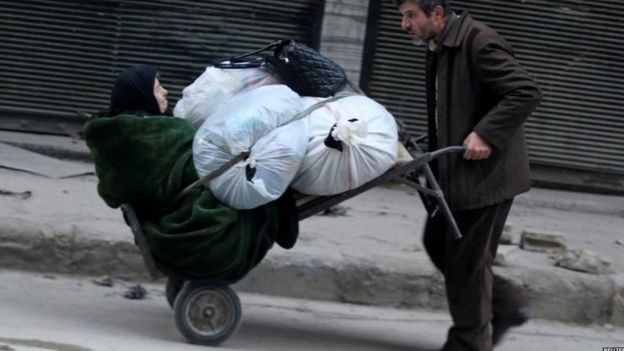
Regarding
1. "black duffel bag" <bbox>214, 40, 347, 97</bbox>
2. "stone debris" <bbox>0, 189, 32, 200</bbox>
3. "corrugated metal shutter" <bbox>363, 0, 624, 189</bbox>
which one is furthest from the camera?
"corrugated metal shutter" <bbox>363, 0, 624, 189</bbox>

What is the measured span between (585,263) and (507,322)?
130cm

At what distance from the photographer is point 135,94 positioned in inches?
212

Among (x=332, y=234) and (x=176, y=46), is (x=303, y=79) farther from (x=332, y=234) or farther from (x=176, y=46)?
(x=176, y=46)

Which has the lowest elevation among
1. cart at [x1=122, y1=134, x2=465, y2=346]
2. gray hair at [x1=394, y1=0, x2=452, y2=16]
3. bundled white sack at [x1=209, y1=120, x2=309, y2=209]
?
cart at [x1=122, y1=134, x2=465, y2=346]

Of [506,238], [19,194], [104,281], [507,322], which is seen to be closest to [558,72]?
[506,238]

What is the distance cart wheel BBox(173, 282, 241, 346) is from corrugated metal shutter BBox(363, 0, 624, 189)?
4.00 meters

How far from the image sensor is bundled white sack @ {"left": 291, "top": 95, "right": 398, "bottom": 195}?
510cm

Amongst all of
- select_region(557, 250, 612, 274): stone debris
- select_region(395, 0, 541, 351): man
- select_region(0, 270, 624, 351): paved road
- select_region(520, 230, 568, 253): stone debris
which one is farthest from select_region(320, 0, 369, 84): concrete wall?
select_region(395, 0, 541, 351): man

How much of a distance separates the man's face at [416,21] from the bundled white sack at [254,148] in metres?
0.61

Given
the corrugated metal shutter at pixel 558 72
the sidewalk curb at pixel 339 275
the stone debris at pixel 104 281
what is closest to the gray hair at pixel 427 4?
the sidewalk curb at pixel 339 275

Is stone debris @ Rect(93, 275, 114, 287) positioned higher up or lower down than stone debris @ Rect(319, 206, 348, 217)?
higher up

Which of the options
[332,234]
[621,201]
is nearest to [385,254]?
[332,234]

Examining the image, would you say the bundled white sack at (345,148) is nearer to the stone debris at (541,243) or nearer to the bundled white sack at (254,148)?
the bundled white sack at (254,148)

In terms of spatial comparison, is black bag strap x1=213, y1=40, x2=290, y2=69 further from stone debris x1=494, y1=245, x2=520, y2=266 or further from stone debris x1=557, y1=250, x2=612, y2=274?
stone debris x1=557, y1=250, x2=612, y2=274
